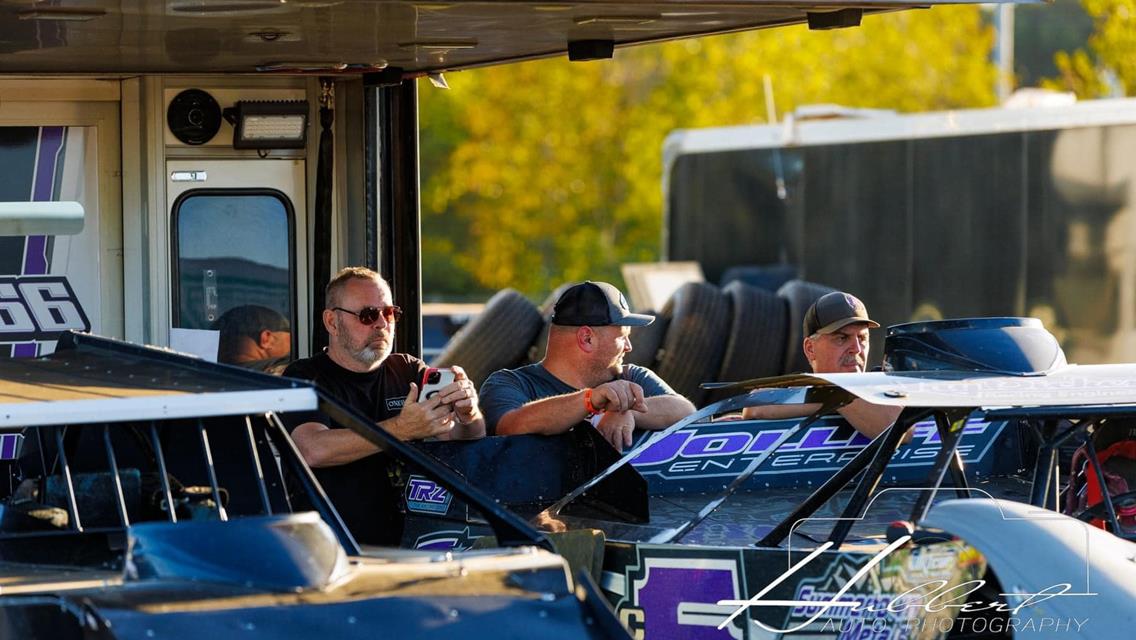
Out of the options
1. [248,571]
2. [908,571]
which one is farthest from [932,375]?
[248,571]

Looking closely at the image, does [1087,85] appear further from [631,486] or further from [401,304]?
[631,486]

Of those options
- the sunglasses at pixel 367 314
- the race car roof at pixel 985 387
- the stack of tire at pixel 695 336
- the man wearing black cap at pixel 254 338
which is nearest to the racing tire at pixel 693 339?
the stack of tire at pixel 695 336

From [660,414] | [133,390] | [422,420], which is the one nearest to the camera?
[133,390]

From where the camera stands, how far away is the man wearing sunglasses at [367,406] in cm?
570

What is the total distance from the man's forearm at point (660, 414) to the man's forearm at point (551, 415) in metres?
0.47

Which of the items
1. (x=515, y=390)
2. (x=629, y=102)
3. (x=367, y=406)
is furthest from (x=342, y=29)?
(x=629, y=102)

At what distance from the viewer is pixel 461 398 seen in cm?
570

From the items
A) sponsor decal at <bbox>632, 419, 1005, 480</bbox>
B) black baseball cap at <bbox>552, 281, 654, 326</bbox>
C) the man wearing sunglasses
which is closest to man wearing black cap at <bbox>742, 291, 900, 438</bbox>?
sponsor decal at <bbox>632, 419, 1005, 480</bbox>

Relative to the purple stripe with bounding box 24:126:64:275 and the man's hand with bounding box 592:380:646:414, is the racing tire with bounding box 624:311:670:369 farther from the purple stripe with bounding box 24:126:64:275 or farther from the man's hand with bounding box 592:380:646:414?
the man's hand with bounding box 592:380:646:414

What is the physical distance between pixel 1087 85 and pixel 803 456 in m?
18.1

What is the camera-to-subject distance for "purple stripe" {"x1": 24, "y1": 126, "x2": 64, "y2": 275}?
717 cm

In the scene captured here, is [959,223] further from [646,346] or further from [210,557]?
[210,557]

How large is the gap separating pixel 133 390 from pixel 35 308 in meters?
3.05

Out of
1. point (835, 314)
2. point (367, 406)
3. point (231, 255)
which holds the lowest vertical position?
point (367, 406)
